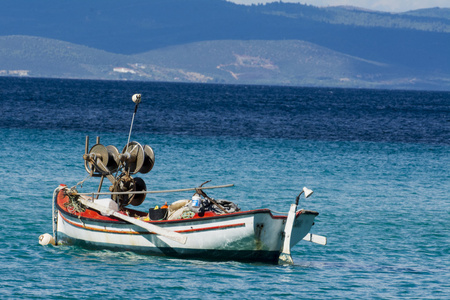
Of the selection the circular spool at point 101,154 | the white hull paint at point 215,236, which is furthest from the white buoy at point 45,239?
the circular spool at point 101,154

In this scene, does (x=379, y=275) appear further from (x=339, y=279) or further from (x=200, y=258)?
(x=200, y=258)

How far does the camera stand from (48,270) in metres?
23.2

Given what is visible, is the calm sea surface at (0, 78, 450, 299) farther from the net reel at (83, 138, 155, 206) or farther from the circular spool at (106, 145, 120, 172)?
the circular spool at (106, 145, 120, 172)

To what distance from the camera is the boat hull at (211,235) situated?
22.7 meters

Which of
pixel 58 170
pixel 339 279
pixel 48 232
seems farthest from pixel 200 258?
pixel 58 170

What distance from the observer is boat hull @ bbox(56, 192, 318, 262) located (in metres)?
22.7

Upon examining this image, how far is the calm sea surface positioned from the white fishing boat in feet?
1.42

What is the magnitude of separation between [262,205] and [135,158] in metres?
9.86

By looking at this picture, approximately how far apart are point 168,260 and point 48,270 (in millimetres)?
3556

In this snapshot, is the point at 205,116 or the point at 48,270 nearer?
the point at 48,270

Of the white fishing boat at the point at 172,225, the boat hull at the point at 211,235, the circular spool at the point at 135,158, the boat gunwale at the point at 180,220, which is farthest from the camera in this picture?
the circular spool at the point at 135,158

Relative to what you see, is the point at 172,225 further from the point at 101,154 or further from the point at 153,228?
the point at 101,154

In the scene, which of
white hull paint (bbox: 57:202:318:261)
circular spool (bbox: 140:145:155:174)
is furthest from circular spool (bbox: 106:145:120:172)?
white hull paint (bbox: 57:202:318:261)

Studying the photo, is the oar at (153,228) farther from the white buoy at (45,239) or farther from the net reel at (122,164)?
the white buoy at (45,239)
